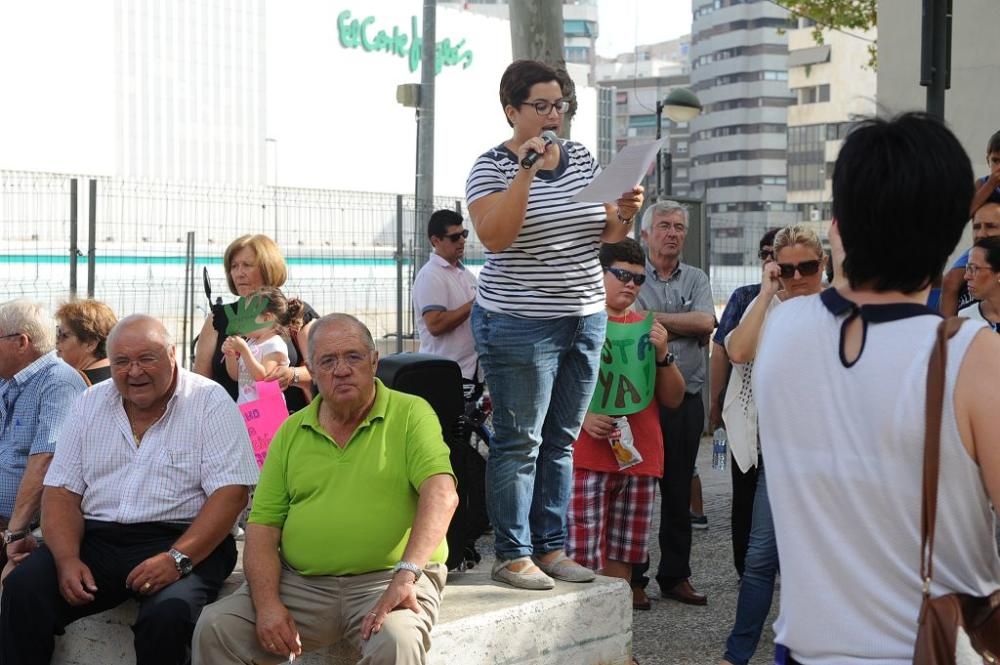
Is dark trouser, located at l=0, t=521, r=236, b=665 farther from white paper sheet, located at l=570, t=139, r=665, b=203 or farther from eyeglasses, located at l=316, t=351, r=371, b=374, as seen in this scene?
white paper sheet, located at l=570, t=139, r=665, b=203

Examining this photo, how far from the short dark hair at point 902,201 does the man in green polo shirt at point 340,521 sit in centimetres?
238

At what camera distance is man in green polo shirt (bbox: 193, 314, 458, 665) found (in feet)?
14.1

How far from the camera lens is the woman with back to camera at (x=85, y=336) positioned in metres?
6.15

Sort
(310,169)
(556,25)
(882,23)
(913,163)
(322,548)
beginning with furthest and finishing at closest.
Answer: (310,169)
(882,23)
(556,25)
(322,548)
(913,163)

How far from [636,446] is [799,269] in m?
1.16

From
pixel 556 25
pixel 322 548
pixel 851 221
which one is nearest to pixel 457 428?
pixel 322 548

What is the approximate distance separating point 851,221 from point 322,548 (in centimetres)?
266

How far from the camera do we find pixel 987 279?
4.98 meters

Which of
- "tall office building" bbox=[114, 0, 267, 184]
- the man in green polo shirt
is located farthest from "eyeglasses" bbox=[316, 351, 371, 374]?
"tall office building" bbox=[114, 0, 267, 184]

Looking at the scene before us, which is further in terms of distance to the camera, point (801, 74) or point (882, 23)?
point (801, 74)

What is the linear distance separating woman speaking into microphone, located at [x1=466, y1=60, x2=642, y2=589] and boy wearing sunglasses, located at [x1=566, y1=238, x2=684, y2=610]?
0.81 meters

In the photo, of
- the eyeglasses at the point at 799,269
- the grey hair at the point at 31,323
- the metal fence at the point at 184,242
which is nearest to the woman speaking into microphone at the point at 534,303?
the eyeglasses at the point at 799,269

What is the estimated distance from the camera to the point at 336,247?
13.6 meters

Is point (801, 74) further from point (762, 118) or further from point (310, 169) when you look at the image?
point (310, 169)
